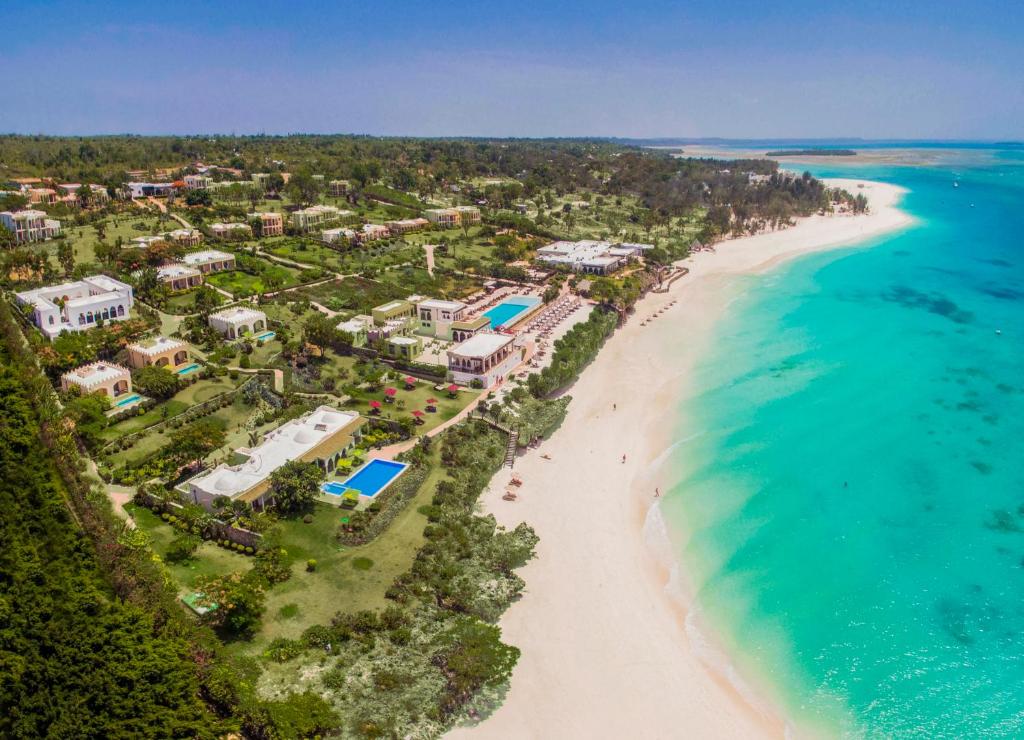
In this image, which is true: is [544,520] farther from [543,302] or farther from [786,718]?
[543,302]

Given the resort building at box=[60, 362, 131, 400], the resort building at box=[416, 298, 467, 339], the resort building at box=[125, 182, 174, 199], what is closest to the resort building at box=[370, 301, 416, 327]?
the resort building at box=[416, 298, 467, 339]

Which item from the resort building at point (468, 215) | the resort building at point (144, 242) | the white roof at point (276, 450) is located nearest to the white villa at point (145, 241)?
the resort building at point (144, 242)

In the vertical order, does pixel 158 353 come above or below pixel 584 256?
below

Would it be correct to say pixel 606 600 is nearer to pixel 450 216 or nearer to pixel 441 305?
pixel 441 305

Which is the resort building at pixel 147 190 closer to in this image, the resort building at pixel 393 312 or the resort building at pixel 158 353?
the resort building at pixel 393 312

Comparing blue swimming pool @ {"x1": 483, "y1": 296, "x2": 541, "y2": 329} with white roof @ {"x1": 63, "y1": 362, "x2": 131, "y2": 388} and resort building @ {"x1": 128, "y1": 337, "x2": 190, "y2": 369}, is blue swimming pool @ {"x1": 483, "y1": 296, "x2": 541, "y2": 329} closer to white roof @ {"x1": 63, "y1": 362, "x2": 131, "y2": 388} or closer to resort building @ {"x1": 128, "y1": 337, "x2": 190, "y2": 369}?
resort building @ {"x1": 128, "y1": 337, "x2": 190, "y2": 369}

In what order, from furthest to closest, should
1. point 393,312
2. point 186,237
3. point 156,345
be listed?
1. point 186,237
2. point 393,312
3. point 156,345

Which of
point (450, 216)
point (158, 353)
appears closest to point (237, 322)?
point (158, 353)
